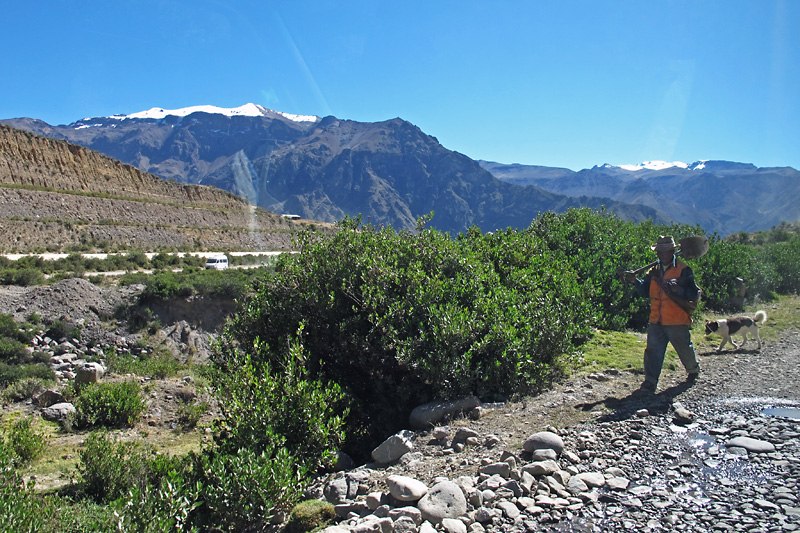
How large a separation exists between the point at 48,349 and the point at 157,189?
40960mm

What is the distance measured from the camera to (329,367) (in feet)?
24.8

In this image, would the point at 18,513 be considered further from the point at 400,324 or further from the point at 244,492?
the point at 400,324

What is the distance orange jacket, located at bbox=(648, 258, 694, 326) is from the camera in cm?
667

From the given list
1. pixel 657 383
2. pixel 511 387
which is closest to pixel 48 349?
pixel 511 387

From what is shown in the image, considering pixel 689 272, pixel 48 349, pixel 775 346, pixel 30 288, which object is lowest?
pixel 48 349

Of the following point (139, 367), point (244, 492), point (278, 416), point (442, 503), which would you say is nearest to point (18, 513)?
point (244, 492)

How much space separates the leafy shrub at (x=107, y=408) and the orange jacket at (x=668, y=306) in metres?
9.96

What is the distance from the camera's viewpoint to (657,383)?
6828 millimetres

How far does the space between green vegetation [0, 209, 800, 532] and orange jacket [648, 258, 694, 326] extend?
4.56 feet

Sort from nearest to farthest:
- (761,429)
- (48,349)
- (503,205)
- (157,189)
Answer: (761,429) → (48,349) → (157,189) → (503,205)

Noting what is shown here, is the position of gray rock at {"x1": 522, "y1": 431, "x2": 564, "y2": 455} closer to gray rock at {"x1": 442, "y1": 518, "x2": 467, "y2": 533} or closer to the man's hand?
gray rock at {"x1": 442, "y1": 518, "x2": 467, "y2": 533}

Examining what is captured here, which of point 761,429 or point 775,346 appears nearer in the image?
point 761,429

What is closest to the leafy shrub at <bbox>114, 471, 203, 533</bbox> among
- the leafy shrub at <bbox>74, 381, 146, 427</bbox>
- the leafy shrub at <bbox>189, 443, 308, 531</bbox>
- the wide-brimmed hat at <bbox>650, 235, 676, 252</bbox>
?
the leafy shrub at <bbox>189, 443, 308, 531</bbox>

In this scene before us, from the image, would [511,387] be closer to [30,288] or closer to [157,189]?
[30,288]
